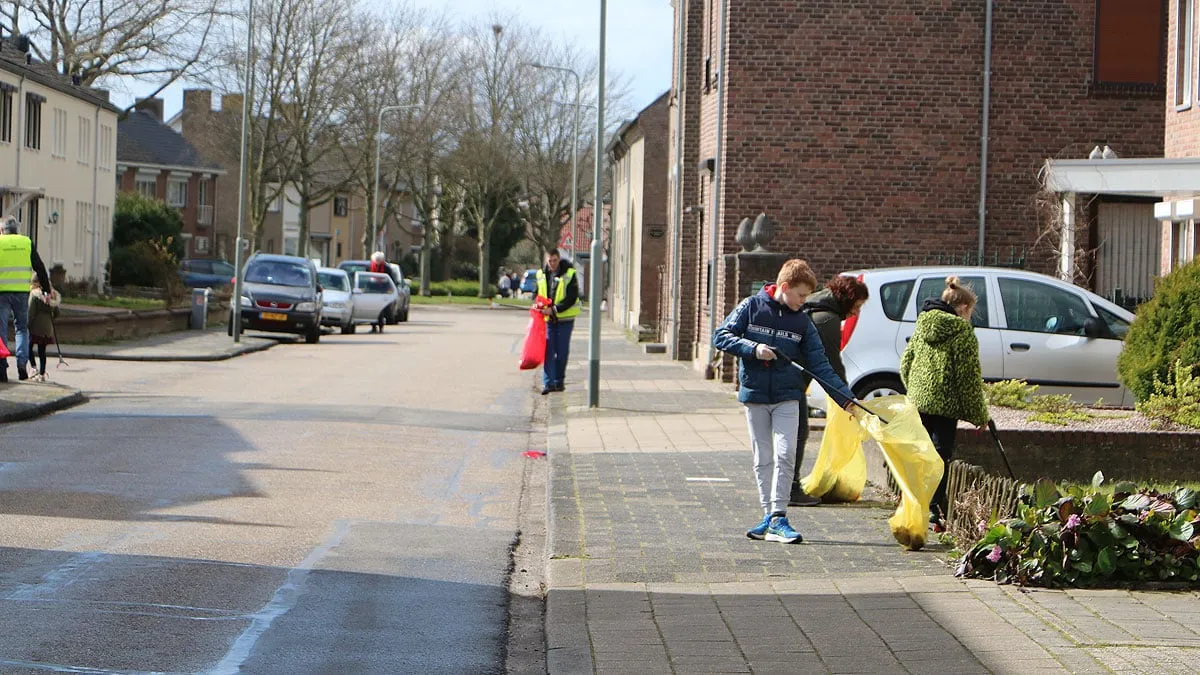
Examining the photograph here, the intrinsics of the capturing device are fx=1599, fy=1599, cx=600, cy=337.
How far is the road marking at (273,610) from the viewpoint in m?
6.02

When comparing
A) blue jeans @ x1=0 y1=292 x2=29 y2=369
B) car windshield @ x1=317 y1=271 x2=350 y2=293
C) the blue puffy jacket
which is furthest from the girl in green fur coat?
car windshield @ x1=317 y1=271 x2=350 y2=293

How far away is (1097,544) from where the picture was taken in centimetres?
757

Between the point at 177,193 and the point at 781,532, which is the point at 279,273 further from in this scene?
the point at 177,193

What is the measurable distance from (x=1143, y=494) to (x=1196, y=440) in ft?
11.8

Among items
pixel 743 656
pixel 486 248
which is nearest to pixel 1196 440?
pixel 743 656

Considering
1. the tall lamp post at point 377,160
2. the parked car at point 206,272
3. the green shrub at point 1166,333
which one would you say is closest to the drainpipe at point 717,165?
the green shrub at point 1166,333

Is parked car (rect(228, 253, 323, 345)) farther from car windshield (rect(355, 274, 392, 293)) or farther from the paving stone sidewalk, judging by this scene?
the paving stone sidewalk

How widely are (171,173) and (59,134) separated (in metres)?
28.9

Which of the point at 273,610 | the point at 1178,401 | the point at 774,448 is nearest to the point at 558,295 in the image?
the point at 1178,401

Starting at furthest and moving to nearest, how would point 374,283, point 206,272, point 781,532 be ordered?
→ point 206,272
point 374,283
point 781,532

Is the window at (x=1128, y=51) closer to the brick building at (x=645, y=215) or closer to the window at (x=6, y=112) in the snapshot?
the brick building at (x=645, y=215)

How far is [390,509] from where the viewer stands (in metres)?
10.3

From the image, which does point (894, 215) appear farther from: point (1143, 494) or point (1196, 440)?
point (1143, 494)

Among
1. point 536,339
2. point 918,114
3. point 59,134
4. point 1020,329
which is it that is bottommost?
point 536,339
